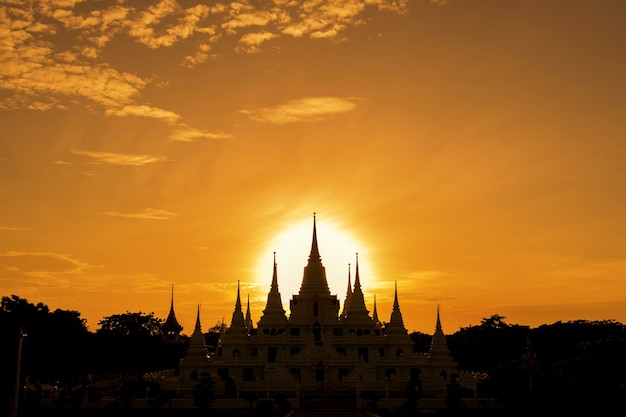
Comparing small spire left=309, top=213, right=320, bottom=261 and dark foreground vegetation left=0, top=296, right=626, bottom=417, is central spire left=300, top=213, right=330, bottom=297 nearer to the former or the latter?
small spire left=309, top=213, right=320, bottom=261

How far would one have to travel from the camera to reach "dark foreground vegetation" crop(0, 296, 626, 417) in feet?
209

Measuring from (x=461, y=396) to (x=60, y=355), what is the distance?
5136 cm

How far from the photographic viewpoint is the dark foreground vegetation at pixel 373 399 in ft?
209

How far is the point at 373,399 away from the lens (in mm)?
74688

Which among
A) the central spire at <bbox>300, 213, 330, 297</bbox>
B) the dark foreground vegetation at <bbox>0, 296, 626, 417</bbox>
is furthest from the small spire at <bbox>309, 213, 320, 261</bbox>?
the dark foreground vegetation at <bbox>0, 296, 626, 417</bbox>

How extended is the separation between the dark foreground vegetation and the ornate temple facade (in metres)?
7.18

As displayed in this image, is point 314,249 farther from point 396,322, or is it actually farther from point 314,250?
point 396,322

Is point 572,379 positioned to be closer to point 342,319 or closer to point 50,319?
point 342,319

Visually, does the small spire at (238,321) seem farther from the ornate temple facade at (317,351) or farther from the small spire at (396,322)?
the small spire at (396,322)

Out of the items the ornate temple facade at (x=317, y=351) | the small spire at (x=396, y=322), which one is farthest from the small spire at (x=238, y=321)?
the small spire at (x=396, y=322)

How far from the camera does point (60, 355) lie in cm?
10269

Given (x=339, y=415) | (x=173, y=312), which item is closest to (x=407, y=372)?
(x=339, y=415)

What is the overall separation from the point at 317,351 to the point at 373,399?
1753 cm

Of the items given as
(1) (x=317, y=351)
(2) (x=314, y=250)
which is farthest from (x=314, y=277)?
(1) (x=317, y=351)
